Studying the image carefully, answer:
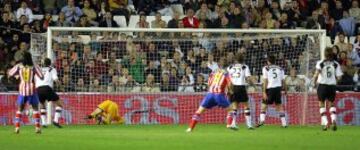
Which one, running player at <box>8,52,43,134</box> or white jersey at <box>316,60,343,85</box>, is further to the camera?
white jersey at <box>316,60,343,85</box>

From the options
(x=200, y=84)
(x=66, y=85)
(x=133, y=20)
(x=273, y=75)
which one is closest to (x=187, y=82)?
(x=200, y=84)

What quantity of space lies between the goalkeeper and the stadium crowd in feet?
2.19

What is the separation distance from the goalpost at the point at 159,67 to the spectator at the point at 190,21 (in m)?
1.41

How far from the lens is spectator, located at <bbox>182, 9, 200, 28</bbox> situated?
27891 mm

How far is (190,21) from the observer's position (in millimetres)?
27969

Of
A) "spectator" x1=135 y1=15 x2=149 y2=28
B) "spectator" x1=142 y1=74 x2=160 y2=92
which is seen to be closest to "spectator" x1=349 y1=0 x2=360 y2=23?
"spectator" x1=135 y1=15 x2=149 y2=28

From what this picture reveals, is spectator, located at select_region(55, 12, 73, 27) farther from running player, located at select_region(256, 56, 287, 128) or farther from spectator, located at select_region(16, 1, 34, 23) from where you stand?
running player, located at select_region(256, 56, 287, 128)

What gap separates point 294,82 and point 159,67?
386 centimetres

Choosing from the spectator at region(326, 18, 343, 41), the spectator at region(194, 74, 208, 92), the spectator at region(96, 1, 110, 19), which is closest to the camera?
the spectator at region(194, 74, 208, 92)

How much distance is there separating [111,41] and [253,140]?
9.77 metres

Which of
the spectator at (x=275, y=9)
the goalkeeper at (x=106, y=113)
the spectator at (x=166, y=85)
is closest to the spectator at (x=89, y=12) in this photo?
the spectator at (x=166, y=85)

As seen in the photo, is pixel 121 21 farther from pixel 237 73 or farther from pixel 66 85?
pixel 237 73

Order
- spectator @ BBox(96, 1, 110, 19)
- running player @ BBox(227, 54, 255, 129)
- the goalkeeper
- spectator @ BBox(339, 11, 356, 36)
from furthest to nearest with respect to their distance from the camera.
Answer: spectator @ BBox(339, 11, 356, 36) → spectator @ BBox(96, 1, 110, 19) → the goalkeeper → running player @ BBox(227, 54, 255, 129)

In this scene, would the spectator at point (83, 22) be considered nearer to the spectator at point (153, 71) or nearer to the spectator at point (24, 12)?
the spectator at point (24, 12)
